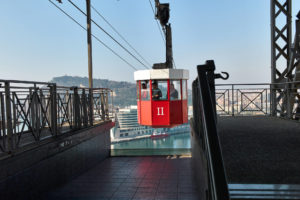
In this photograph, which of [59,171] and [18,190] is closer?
[18,190]

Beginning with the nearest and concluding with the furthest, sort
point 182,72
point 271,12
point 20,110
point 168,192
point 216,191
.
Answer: point 216,191 < point 20,110 < point 168,192 < point 271,12 < point 182,72

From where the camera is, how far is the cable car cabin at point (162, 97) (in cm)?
1054

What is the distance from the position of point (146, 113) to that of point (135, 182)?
185 inches

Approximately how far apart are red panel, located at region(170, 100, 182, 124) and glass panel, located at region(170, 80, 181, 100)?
0.71 feet

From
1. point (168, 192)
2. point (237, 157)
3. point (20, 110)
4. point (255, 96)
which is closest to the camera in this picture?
point (237, 157)

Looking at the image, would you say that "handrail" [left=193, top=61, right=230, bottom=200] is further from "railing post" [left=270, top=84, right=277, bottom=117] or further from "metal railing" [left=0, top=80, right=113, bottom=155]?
"railing post" [left=270, top=84, right=277, bottom=117]

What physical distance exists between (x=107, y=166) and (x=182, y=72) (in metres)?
5.43

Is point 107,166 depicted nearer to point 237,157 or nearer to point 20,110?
point 20,110

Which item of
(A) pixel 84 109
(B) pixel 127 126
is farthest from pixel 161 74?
(B) pixel 127 126

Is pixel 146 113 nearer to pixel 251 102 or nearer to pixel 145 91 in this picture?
pixel 145 91

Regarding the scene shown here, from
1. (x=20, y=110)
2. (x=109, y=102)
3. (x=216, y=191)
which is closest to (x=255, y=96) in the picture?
(x=109, y=102)

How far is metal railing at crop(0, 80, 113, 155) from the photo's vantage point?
4133 millimetres

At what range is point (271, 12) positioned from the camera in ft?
26.0

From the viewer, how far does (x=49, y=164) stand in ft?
17.5
